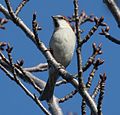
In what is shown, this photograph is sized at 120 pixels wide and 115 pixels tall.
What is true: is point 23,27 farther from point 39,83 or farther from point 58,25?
point 58,25

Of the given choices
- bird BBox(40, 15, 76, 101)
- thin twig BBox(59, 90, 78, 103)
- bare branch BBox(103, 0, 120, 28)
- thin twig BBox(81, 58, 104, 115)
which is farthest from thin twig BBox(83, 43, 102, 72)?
bird BBox(40, 15, 76, 101)

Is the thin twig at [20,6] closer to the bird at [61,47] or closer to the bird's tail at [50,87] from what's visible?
the bird's tail at [50,87]

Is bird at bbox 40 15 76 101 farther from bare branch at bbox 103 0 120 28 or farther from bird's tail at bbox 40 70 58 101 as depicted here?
bare branch at bbox 103 0 120 28

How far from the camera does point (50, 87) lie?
4.81m

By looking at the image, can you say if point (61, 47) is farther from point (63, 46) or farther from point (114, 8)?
point (114, 8)

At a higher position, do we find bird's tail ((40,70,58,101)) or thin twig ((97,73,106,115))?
thin twig ((97,73,106,115))

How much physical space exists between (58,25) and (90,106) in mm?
2812

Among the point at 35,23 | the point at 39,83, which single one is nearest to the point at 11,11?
the point at 35,23

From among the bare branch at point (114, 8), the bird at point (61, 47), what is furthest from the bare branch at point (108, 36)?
the bird at point (61, 47)

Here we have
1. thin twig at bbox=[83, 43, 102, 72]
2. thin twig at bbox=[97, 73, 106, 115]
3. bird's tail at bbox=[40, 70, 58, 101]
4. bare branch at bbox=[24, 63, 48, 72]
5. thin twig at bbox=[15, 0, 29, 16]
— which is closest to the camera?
thin twig at bbox=[97, 73, 106, 115]

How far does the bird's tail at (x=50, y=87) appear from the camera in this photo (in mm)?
4484

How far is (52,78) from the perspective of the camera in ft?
16.8

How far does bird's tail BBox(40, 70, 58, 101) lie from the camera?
448cm

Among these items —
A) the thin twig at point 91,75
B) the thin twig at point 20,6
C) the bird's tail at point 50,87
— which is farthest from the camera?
the bird's tail at point 50,87
